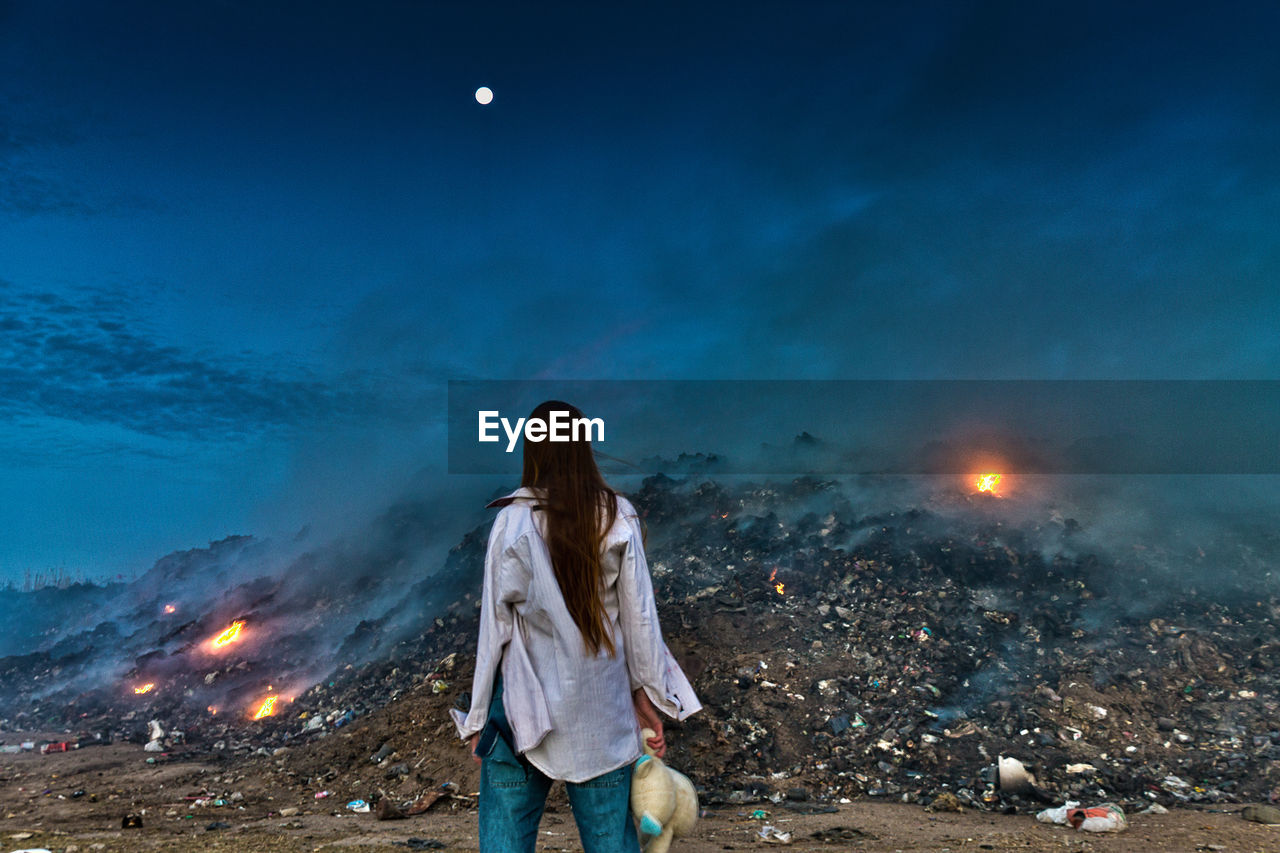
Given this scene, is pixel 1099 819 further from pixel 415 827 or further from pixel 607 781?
pixel 415 827

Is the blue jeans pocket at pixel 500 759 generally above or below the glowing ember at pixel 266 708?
above

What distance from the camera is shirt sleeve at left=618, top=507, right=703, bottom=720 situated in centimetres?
237

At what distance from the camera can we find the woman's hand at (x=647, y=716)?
2.48m

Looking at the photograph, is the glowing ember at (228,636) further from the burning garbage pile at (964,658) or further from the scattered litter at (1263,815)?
the scattered litter at (1263,815)

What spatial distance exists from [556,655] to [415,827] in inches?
155

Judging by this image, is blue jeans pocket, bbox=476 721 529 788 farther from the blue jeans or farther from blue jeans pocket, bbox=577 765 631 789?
blue jeans pocket, bbox=577 765 631 789

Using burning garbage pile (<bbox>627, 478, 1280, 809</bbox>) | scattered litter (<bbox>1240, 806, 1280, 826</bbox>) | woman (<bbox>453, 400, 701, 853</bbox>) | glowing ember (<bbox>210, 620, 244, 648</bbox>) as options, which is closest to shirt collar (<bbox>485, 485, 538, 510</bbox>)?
woman (<bbox>453, 400, 701, 853</bbox>)

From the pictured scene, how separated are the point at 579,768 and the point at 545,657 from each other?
364 millimetres

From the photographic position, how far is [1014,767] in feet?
18.9

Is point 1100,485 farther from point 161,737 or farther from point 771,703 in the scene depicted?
point 161,737

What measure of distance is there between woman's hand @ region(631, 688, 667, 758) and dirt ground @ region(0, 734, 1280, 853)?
8.63 ft

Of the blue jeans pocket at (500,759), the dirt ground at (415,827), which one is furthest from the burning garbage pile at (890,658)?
the blue jeans pocket at (500,759)

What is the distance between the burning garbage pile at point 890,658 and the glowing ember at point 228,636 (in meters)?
0.12

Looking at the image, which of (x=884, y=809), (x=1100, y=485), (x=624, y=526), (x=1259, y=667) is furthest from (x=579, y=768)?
(x=1100, y=485)
